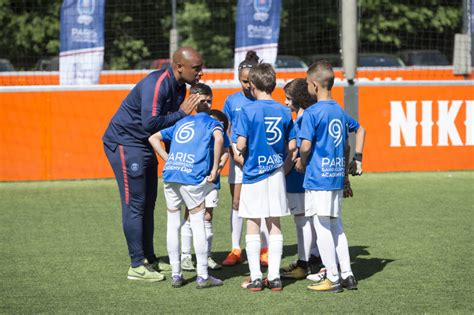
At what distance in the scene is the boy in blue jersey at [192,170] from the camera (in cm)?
719

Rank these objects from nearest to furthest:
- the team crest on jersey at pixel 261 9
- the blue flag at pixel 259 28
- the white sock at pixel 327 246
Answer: the white sock at pixel 327 246
the blue flag at pixel 259 28
the team crest on jersey at pixel 261 9

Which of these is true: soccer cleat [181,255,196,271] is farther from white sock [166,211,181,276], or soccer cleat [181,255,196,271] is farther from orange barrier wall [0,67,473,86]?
orange barrier wall [0,67,473,86]

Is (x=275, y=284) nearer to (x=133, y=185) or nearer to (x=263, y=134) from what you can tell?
(x=263, y=134)

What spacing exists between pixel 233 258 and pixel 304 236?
34.4 inches

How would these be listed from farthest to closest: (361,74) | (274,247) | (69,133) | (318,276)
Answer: (361,74) < (69,133) < (318,276) < (274,247)

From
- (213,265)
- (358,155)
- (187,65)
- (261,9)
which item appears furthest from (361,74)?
(187,65)

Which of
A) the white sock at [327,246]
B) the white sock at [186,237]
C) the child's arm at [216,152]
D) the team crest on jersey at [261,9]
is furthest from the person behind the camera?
the team crest on jersey at [261,9]

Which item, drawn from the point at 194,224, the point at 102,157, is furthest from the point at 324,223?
the point at 102,157

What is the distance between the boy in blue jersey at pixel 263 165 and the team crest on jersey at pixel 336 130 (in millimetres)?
306

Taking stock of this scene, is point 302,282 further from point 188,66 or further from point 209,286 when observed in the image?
point 188,66

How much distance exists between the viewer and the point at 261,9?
1984 cm

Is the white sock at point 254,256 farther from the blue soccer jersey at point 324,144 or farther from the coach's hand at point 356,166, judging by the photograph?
the coach's hand at point 356,166

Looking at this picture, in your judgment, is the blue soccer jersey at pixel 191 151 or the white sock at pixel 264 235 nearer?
the blue soccer jersey at pixel 191 151

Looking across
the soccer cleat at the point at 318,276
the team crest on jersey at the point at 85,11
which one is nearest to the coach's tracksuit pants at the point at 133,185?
the soccer cleat at the point at 318,276
